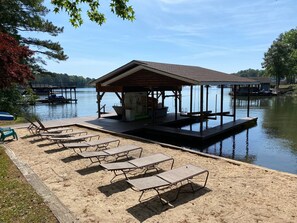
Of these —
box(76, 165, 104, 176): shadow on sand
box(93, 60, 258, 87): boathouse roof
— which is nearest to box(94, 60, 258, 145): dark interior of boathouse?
box(93, 60, 258, 87): boathouse roof

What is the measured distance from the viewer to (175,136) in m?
12.2

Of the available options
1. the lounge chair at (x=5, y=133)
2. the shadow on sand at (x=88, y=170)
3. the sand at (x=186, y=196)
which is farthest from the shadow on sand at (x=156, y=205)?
the lounge chair at (x=5, y=133)

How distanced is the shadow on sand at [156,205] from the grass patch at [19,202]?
124 centimetres

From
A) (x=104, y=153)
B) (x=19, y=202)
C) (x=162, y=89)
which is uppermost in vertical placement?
(x=162, y=89)

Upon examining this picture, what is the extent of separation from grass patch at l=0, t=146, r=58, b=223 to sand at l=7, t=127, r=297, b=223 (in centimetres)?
39

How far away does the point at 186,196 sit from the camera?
445 cm

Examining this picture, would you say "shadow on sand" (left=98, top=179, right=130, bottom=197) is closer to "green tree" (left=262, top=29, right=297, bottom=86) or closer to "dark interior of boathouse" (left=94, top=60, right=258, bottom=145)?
"dark interior of boathouse" (left=94, top=60, right=258, bottom=145)

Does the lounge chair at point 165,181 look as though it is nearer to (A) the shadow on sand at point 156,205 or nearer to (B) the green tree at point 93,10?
(A) the shadow on sand at point 156,205

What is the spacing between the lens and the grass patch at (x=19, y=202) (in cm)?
355

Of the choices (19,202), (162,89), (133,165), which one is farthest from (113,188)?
(162,89)

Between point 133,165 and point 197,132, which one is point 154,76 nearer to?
point 197,132

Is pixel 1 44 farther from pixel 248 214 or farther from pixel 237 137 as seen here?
pixel 237 137

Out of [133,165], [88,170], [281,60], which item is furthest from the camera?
[281,60]

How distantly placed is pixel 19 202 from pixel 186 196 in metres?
2.87
